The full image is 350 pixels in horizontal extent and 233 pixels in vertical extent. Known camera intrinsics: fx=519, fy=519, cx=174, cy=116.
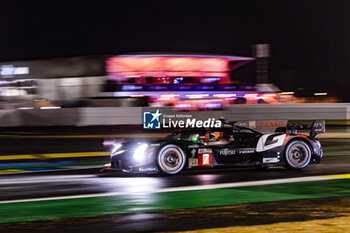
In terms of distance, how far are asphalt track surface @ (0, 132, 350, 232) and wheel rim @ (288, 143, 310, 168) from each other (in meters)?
0.21

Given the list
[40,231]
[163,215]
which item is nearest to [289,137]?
[163,215]

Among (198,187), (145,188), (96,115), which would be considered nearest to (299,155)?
(198,187)

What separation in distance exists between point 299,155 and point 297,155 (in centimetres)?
5

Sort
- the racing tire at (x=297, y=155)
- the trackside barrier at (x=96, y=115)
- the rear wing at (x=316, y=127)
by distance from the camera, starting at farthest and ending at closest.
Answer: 1. the trackside barrier at (x=96, y=115)
2. the rear wing at (x=316, y=127)
3. the racing tire at (x=297, y=155)

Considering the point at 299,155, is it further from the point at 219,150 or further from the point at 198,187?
the point at 198,187

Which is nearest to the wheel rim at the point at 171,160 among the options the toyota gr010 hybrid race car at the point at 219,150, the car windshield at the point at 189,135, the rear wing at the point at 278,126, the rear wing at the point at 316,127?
the toyota gr010 hybrid race car at the point at 219,150

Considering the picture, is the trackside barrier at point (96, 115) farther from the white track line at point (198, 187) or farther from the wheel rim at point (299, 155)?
the white track line at point (198, 187)

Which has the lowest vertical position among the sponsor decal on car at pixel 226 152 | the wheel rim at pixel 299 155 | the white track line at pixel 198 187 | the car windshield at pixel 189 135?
the white track line at pixel 198 187

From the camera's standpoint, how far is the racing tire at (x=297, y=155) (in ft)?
34.8

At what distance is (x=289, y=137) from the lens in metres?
10.6

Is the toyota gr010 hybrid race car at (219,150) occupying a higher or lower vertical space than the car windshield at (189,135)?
lower

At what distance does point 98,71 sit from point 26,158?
42747 mm

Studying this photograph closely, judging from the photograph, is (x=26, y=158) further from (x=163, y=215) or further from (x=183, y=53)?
(x=183, y=53)

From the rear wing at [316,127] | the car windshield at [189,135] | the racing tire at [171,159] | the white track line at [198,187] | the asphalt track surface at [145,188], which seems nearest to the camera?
the asphalt track surface at [145,188]
